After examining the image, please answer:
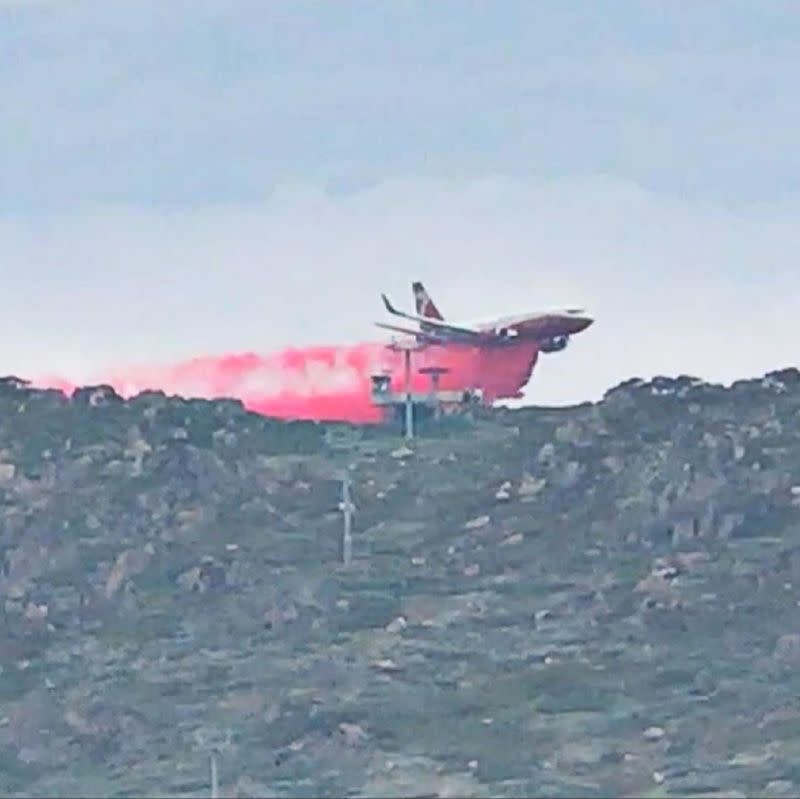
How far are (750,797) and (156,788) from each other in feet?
88.0

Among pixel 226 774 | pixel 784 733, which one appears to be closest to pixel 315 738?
pixel 226 774

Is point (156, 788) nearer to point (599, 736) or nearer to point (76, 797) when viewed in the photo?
point (76, 797)

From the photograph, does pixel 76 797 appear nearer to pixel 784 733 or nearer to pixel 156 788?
pixel 156 788

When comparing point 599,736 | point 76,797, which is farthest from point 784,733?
point 76,797

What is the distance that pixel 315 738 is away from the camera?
200 metres

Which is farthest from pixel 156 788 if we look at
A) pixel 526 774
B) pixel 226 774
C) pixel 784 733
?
pixel 784 733

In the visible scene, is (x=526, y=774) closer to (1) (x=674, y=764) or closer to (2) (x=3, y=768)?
(1) (x=674, y=764)

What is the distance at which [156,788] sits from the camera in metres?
189

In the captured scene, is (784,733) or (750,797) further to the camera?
(784,733)

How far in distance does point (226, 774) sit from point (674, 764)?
20.2m

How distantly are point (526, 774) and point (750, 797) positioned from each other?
12786 millimetres

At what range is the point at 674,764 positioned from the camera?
191625 mm

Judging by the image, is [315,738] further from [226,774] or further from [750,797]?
[750,797]

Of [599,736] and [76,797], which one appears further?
[599,736]
